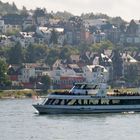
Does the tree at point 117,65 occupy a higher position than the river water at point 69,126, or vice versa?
the tree at point 117,65

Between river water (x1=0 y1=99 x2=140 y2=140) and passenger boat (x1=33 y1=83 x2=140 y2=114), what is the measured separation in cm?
167

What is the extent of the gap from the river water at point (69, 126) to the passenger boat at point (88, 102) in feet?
5.47

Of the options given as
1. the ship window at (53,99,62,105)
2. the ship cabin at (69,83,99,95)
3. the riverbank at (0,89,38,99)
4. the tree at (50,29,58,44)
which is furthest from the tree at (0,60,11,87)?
the tree at (50,29,58,44)

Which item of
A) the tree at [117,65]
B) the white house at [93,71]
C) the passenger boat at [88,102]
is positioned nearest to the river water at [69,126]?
the passenger boat at [88,102]

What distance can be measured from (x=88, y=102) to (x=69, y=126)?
13.4 m

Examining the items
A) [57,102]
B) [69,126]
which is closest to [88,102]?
[57,102]

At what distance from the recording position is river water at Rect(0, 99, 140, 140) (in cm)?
6284

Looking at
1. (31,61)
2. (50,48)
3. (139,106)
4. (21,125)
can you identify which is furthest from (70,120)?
(50,48)

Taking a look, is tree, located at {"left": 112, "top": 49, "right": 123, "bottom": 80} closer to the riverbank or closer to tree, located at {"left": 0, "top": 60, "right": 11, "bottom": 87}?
tree, located at {"left": 0, "top": 60, "right": 11, "bottom": 87}

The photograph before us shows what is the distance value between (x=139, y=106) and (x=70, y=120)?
10.9 m

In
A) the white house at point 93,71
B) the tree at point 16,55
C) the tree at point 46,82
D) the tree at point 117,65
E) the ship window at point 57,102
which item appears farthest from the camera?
the tree at point 117,65

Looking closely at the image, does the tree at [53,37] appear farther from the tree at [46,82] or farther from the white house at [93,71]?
the tree at [46,82]

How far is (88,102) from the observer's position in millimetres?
83062

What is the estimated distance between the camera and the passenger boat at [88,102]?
3233 inches
